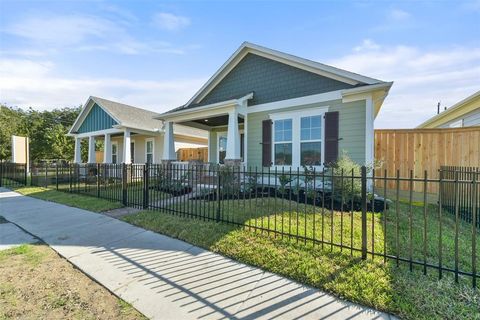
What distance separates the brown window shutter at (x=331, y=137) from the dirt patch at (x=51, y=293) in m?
7.28

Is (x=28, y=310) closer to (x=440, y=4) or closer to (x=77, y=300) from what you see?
(x=77, y=300)

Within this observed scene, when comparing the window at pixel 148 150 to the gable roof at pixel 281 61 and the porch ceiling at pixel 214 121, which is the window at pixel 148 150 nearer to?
the porch ceiling at pixel 214 121

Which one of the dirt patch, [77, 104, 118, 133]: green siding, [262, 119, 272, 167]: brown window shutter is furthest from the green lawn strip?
[77, 104, 118, 133]: green siding

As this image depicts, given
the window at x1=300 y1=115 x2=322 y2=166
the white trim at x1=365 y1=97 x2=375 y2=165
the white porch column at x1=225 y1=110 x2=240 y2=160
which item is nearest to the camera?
the white trim at x1=365 y1=97 x2=375 y2=165

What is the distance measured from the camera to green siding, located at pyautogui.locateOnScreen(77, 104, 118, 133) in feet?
58.9

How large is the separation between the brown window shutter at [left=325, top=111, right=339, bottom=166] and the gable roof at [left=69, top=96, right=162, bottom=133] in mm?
12975

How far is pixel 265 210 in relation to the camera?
635 cm

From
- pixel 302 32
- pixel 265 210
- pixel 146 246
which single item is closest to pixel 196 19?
pixel 302 32

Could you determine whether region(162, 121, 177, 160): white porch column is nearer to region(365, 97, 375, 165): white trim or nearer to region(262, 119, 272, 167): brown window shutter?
region(262, 119, 272, 167): brown window shutter

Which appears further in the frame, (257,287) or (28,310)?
(257,287)

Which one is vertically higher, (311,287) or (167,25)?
(167,25)

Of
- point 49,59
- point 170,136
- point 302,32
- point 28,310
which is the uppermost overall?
point 302,32

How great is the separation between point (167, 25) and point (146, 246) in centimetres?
787

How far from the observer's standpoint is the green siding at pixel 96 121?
17938 millimetres
